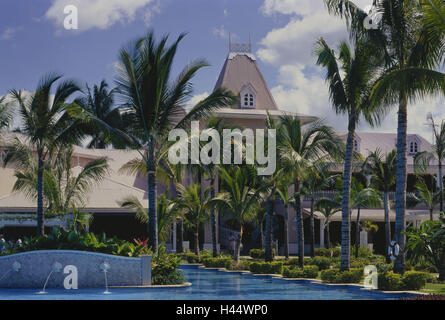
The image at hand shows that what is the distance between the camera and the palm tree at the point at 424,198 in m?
26.9

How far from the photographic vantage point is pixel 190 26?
59.6 feet

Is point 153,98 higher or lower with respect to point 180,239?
higher

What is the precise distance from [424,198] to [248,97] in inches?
515

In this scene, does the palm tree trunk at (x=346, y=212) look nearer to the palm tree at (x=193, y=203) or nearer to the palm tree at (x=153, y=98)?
the palm tree at (x=153, y=98)

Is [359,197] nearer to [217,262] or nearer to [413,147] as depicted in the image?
[217,262]

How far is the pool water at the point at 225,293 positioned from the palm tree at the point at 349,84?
1.91m

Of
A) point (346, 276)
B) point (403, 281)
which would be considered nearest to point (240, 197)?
point (346, 276)

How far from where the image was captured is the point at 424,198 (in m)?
30.8

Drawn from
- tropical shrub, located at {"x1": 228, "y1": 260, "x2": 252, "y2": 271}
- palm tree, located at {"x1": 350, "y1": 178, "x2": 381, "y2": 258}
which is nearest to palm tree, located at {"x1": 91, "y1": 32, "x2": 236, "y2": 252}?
tropical shrub, located at {"x1": 228, "y1": 260, "x2": 252, "y2": 271}

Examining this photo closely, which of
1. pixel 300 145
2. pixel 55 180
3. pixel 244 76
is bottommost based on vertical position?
pixel 55 180

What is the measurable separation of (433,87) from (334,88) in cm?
460

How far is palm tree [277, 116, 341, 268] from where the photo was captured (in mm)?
20188

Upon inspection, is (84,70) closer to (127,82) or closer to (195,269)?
(127,82)
